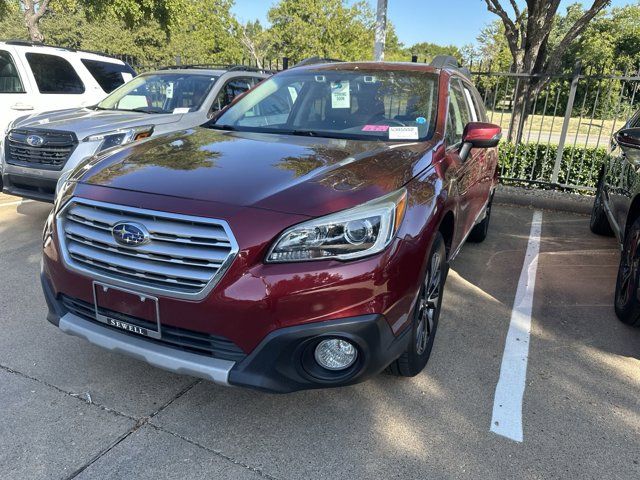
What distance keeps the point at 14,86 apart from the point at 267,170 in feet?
21.1

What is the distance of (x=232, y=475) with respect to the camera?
7.20ft

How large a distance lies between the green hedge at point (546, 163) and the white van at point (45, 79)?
6.68 m

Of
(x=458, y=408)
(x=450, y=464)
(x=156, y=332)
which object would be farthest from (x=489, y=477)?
(x=156, y=332)

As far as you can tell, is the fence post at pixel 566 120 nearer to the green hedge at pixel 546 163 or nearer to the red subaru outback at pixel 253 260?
the green hedge at pixel 546 163

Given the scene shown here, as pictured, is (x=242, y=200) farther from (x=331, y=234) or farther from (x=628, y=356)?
(x=628, y=356)

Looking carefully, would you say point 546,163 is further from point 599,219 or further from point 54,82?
point 54,82

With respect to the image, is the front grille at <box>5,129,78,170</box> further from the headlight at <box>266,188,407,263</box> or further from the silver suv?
the headlight at <box>266,188,407,263</box>

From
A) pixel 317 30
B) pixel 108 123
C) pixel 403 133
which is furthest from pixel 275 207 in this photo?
pixel 317 30

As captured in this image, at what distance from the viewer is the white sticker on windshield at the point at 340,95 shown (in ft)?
12.0

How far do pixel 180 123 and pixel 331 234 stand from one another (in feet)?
14.5

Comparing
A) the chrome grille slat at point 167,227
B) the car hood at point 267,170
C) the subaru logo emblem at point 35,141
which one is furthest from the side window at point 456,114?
the subaru logo emblem at point 35,141

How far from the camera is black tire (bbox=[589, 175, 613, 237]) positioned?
18.9 ft

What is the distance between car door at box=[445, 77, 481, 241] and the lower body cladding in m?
1.46

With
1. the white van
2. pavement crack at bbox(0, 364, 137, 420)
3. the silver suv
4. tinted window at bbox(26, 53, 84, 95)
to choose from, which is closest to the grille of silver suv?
pavement crack at bbox(0, 364, 137, 420)
